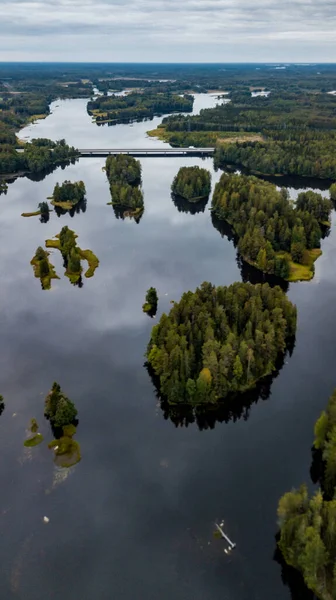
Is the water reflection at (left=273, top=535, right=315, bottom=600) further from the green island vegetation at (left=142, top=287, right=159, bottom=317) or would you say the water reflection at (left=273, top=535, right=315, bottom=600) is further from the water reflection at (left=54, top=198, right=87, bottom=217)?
the water reflection at (left=54, top=198, right=87, bottom=217)

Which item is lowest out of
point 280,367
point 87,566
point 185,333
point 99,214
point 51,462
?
point 87,566

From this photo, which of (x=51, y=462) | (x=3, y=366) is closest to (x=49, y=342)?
(x=3, y=366)

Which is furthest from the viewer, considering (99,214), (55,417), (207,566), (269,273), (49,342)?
(99,214)

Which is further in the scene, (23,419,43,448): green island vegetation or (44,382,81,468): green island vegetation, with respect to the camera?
(23,419,43,448): green island vegetation

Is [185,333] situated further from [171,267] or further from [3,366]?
[171,267]

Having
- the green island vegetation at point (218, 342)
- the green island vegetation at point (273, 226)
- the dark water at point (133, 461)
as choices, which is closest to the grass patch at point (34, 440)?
the dark water at point (133, 461)

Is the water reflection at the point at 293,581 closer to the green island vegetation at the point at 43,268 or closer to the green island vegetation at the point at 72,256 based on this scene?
the green island vegetation at the point at 72,256

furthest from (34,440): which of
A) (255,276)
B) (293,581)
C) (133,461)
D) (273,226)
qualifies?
(273,226)

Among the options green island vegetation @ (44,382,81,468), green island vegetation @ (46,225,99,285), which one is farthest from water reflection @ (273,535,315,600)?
green island vegetation @ (46,225,99,285)
